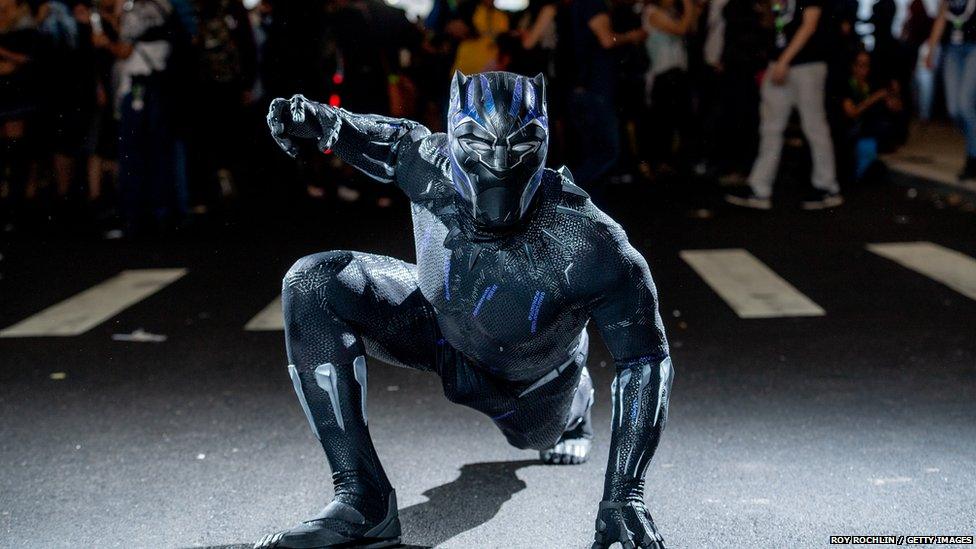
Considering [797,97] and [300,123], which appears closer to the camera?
[300,123]

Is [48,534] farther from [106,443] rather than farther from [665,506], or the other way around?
[665,506]

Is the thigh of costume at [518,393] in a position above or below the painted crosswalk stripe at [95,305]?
above

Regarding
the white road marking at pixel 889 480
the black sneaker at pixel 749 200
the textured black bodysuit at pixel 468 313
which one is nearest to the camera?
the textured black bodysuit at pixel 468 313

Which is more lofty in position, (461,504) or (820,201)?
(461,504)

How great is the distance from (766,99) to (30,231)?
6445 mm

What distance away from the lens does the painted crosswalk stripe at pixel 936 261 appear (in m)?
7.62

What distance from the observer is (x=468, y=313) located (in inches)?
133

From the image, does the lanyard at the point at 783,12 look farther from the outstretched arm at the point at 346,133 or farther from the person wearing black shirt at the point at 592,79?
the outstretched arm at the point at 346,133

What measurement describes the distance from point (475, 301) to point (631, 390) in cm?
47

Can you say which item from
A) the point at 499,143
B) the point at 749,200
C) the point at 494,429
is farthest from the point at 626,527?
the point at 749,200

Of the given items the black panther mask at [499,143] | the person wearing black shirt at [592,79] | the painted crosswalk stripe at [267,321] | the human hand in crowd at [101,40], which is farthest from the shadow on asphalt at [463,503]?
the human hand in crowd at [101,40]

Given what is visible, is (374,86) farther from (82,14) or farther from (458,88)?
(458,88)

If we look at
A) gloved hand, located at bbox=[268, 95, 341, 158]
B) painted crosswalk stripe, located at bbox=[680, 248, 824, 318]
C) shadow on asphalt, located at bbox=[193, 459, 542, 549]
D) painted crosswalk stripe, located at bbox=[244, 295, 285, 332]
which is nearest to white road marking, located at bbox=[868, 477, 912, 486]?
shadow on asphalt, located at bbox=[193, 459, 542, 549]

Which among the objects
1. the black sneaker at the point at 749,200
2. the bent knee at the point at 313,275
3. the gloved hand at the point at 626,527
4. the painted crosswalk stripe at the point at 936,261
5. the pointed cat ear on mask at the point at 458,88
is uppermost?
the pointed cat ear on mask at the point at 458,88
